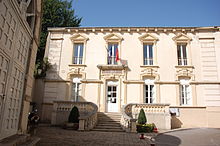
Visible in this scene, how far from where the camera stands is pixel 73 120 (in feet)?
33.9

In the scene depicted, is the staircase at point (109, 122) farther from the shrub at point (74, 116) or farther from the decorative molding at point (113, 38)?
the decorative molding at point (113, 38)

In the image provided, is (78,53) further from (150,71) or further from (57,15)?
(57,15)

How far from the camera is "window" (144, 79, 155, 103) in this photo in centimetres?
1270

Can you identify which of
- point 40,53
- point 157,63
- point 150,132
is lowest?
point 150,132

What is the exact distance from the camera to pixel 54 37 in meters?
14.2

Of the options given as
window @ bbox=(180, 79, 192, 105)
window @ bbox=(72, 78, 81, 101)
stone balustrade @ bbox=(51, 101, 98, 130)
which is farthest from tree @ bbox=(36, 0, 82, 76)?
window @ bbox=(180, 79, 192, 105)

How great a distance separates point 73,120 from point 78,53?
18.2ft

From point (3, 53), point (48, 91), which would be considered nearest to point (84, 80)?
point (48, 91)

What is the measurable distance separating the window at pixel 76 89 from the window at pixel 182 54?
7.51 meters

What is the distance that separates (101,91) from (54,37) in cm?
566

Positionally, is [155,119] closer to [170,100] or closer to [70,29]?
[170,100]

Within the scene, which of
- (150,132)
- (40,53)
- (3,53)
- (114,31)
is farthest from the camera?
(40,53)

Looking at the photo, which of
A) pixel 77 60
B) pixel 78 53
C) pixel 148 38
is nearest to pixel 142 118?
pixel 148 38

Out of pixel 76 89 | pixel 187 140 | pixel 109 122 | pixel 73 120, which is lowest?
pixel 187 140
